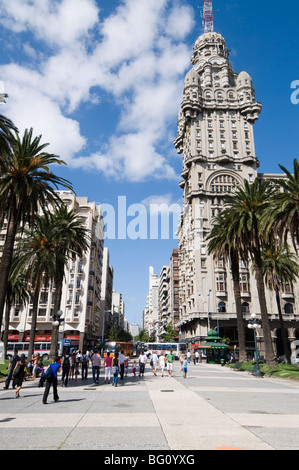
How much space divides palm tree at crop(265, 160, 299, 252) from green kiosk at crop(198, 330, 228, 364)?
23.7 metres

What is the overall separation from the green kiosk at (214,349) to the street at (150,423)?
32.1 meters

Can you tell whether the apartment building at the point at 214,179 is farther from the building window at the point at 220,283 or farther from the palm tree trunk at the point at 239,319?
the palm tree trunk at the point at 239,319

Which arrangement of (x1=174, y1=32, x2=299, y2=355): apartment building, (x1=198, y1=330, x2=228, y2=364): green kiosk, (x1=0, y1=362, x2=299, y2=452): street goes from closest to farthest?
(x1=0, y1=362, x2=299, y2=452): street
(x1=198, y1=330, x2=228, y2=364): green kiosk
(x1=174, y1=32, x2=299, y2=355): apartment building

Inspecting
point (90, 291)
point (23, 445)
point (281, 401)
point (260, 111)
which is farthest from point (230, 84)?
point (23, 445)

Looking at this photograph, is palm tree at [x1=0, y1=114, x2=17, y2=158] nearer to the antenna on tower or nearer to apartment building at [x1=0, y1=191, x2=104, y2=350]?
apartment building at [x1=0, y1=191, x2=104, y2=350]

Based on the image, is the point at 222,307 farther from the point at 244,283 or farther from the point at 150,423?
the point at 150,423

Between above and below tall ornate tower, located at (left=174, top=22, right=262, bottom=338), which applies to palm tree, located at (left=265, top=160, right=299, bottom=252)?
below

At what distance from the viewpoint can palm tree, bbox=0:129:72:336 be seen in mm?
20297

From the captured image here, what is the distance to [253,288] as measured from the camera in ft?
230

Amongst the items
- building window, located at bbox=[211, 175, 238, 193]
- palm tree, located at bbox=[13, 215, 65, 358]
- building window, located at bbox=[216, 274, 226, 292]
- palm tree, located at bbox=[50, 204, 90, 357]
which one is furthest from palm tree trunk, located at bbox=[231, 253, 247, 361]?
building window, located at bbox=[211, 175, 238, 193]

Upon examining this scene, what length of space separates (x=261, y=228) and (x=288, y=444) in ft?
75.0

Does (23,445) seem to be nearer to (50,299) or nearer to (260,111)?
(50,299)

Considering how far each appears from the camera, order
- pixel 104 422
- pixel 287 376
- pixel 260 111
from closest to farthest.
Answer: pixel 104 422, pixel 287 376, pixel 260 111

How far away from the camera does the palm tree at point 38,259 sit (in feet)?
100
